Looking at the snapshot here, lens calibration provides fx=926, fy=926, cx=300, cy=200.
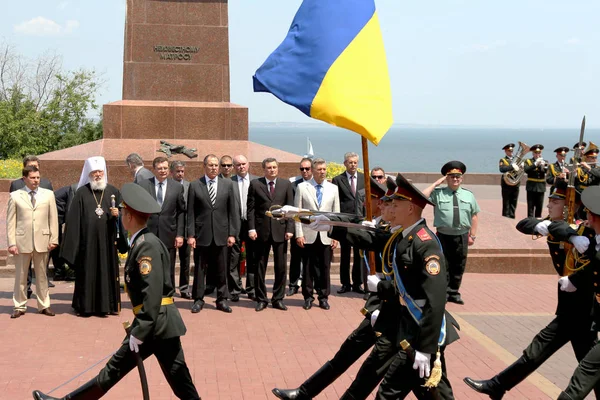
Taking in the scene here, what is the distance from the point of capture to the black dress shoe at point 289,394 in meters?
7.16

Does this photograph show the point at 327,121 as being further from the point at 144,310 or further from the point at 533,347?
the point at 533,347

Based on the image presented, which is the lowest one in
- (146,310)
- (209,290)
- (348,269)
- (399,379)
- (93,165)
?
(209,290)

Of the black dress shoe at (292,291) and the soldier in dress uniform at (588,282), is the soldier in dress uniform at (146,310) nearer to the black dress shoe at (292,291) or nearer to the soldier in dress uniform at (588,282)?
the soldier in dress uniform at (588,282)

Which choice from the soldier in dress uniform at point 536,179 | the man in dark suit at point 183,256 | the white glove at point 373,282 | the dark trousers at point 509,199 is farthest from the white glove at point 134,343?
the dark trousers at point 509,199

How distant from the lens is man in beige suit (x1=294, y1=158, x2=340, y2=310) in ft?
37.8

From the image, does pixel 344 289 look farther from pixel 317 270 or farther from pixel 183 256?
pixel 183 256

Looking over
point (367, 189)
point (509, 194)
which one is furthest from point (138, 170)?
point (509, 194)

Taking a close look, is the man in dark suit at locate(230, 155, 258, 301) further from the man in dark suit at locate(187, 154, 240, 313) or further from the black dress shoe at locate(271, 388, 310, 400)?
the black dress shoe at locate(271, 388, 310, 400)

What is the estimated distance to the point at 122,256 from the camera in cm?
1172

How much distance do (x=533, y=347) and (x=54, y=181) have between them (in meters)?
10.2

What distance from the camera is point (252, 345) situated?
31.1ft

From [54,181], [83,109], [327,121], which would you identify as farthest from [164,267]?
[83,109]

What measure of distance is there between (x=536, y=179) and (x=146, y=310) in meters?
17.1

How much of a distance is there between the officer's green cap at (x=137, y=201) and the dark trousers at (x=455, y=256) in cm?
645
